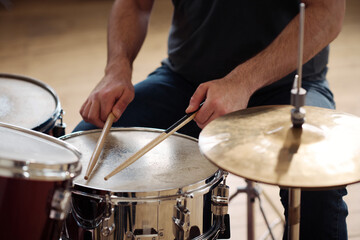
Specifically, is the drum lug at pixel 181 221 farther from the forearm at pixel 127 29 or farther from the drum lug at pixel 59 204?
the forearm at pixel 127 29

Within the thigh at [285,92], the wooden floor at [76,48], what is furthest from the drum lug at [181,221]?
the wooden floor at [76,48]

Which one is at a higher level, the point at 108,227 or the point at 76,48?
the point at 76,48

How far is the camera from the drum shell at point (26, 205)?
36.4 inches

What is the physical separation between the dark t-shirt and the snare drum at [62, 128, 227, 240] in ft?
1.24

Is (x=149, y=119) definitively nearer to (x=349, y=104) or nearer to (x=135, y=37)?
(x=135, y=37)

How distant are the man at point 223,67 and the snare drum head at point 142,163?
0.07 m

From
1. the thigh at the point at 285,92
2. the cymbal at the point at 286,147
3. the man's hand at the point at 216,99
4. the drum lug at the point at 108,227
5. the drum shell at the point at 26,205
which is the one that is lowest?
the drum lug at the point at 108,227

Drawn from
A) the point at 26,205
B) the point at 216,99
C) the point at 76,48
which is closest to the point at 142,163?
the point at 216,99

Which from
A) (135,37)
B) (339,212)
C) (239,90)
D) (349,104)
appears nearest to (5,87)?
(135,37)

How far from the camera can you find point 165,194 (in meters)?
1.09

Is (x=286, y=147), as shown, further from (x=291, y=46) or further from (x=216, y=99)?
(x=291, y=46)

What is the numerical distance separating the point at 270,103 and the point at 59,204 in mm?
693

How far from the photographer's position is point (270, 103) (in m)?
1.47

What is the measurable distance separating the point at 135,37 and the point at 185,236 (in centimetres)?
74
